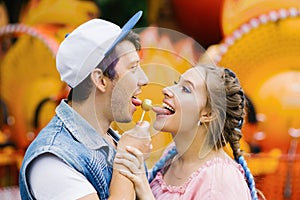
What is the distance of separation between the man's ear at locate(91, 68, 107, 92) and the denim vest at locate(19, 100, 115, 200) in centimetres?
10

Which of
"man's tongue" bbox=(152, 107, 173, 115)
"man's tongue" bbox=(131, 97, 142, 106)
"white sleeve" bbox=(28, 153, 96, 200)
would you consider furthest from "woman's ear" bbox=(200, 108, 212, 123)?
"white sleeve" bbox=(28, 153, 96, 200)

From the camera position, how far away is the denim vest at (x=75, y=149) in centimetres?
214

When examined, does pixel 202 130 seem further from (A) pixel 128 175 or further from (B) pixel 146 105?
(A) pixel 128 175

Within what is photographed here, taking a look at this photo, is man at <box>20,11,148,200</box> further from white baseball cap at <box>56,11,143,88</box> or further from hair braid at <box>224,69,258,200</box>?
hair braid at <box>224,69,258,200</box>

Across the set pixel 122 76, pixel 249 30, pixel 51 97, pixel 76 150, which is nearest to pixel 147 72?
pixel 122 76

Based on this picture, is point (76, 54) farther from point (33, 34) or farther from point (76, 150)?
point (33, 34)

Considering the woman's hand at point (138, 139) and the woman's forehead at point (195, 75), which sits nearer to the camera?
the woman's hand at point (138, 139)

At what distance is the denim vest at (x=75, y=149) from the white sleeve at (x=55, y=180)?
0.06 ft

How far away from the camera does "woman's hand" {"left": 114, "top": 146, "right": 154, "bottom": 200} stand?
2205 mm

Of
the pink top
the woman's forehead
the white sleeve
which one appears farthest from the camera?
the woman's forehead

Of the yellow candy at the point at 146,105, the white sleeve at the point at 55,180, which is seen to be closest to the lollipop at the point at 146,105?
the yellow candy at the point at 146,105

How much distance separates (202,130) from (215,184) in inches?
9.1

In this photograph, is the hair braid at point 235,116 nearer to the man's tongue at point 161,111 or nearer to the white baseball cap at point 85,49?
the man's tongue at point 161,111

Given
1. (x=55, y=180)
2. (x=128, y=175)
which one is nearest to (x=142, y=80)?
(x=128, y=175)
